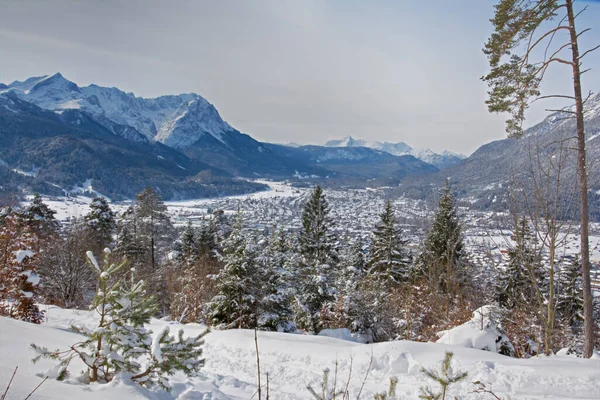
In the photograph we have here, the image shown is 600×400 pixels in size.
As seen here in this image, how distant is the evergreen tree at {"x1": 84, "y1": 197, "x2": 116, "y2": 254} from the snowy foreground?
22.0 meters

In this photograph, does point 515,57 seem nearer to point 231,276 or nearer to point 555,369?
point 555,369

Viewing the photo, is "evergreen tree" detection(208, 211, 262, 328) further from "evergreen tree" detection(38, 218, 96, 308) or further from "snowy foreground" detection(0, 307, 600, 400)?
"evergreen tree" detection(38, 218, 96, 308)

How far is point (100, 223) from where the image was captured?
27531mm

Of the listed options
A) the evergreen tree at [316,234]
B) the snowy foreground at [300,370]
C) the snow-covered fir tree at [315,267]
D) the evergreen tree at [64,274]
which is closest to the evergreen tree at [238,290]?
the snow-covered fir tree at [315,267]

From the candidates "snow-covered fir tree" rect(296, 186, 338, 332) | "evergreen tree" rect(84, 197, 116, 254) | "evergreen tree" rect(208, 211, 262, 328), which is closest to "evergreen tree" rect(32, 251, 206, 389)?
"evergreen tree" rect(208, 211, 262, 328)

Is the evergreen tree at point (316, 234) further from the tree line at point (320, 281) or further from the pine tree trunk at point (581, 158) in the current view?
the pine tree trunk at point (581, 158)

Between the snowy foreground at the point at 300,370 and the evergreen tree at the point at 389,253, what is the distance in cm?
1273

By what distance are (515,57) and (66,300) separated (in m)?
21.5

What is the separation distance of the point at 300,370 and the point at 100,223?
26.2m

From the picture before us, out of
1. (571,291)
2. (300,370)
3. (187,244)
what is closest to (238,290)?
(300,370)

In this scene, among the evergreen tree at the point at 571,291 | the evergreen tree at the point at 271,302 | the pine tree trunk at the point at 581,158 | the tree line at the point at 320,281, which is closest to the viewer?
the pine tree trunk at the point at 581,158

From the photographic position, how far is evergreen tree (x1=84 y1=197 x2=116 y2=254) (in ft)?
87.5

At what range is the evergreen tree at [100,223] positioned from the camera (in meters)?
26.7

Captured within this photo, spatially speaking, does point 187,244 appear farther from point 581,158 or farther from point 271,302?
point 581,158
